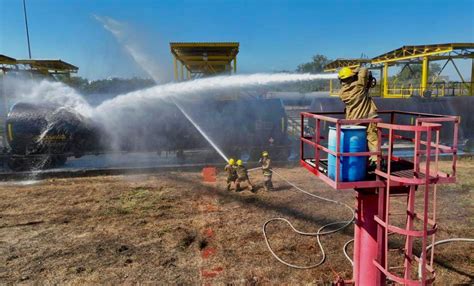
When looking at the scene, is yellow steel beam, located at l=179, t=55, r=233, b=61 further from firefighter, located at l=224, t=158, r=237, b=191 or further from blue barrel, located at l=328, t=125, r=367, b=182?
blue barrel, located at l=328, t=125, r=367, b=182

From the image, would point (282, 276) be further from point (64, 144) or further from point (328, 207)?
point (64, 144)

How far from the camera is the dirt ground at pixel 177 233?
5773 mm

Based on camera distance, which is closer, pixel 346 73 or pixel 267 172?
pixel 346 73

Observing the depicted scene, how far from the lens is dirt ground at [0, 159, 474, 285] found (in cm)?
577

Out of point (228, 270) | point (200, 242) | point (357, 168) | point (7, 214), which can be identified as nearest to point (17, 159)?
point (7, 214)

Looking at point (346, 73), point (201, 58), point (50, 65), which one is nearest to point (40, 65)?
point (50, 65)

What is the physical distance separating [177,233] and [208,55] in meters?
10.2

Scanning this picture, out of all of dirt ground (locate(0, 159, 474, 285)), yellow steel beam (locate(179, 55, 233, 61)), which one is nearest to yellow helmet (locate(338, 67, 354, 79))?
dirt ground (locate(0, 159, 474, 285))

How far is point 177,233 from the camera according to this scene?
741 centimetres

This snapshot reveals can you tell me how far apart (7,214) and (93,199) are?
2.07m

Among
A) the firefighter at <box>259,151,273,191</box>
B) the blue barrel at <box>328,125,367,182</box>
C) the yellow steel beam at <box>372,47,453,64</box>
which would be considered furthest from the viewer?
the yellow steel beam at <box>372,47,453,64</box>

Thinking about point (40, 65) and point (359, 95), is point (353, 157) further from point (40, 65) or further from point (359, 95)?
point (40, 65)

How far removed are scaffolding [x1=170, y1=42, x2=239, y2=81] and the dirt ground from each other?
5.91m

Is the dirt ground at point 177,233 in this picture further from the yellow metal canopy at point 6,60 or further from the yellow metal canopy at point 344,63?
the yellow metal canopy at point 344,63
